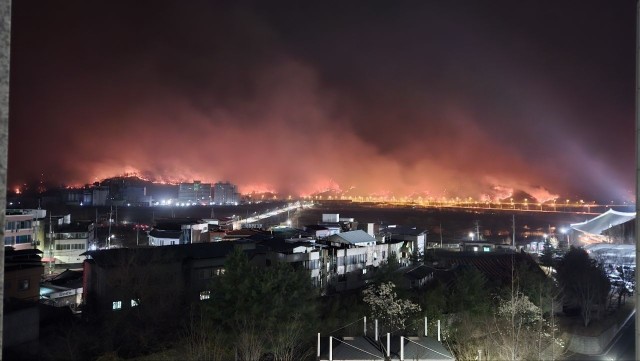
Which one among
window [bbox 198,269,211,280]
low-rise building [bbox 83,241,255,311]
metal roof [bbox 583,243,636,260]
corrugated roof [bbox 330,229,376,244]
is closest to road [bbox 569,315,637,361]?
metal roof [bbox 583,243,636,260]

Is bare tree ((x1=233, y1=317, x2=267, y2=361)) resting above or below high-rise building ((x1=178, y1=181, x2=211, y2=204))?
below

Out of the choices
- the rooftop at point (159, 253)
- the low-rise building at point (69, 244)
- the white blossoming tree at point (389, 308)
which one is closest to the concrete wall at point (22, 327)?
the rooftop at point (159, 253)

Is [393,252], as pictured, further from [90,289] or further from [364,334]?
[90,289]

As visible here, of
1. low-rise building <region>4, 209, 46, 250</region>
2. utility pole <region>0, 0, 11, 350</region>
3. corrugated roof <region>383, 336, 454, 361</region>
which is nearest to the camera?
utility pole <region>0, 0, 11, 350</region>

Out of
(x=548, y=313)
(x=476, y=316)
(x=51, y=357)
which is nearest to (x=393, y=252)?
(x=548, y=313)

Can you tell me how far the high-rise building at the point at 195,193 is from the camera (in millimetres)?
58969

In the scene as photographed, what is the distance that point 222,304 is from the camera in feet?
19.4

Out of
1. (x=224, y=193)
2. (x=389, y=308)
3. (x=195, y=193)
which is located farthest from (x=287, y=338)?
(x=224, y=193)

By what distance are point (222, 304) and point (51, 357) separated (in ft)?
7.06

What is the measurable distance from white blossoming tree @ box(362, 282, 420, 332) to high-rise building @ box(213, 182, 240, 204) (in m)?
55.7

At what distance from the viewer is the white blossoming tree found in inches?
283

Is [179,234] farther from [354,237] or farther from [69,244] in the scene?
[354,237]

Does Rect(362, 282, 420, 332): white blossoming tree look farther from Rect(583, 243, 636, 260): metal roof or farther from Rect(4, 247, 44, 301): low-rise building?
Rect(583, 243, 636, 260): metal roof

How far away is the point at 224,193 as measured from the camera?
62406 millimetres
